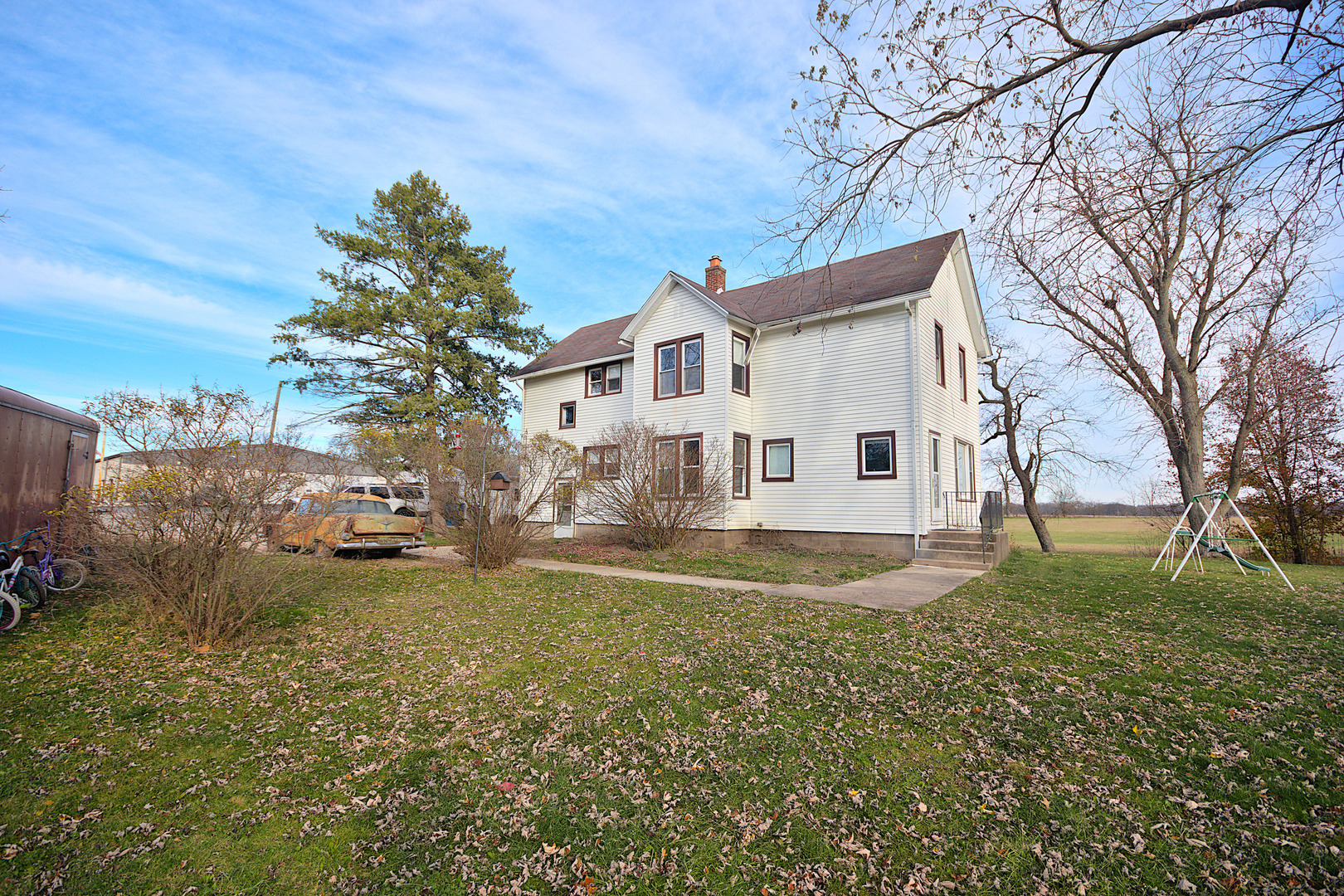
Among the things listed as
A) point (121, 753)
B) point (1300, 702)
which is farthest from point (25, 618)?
point (1300, 702)

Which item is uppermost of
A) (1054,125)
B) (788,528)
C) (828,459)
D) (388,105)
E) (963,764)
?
(388,105)

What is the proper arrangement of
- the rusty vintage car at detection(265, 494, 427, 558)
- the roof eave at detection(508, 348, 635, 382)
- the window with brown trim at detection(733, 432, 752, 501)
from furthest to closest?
the roof eave at detection(508, 348, 635, 382) → the window with brown trim at detection(733, 432, 752, 501) → the rusty vintage car at detection(265, 494, 427, 558)

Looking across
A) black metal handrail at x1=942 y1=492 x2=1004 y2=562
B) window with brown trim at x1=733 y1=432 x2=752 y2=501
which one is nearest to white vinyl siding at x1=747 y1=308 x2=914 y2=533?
window with brown trim at x1=733 y1=432 x2=752 y2=501

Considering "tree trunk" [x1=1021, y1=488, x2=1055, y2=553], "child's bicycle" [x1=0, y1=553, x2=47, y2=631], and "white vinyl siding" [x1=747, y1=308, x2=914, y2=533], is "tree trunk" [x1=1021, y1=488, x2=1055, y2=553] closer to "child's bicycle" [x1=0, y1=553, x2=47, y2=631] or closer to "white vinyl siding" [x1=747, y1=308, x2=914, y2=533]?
"white vinyl siding" [x1=747, y1=308, x2=914, y2=533]

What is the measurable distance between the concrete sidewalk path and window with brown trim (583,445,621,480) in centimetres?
296

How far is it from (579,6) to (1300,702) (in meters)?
10.3

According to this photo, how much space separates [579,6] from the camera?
7.41 meters

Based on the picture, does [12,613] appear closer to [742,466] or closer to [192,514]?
[192,514]

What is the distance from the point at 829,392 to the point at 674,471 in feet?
16.0

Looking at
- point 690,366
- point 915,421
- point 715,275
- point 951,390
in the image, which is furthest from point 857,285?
point 715,275

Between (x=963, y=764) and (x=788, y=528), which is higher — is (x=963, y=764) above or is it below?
below

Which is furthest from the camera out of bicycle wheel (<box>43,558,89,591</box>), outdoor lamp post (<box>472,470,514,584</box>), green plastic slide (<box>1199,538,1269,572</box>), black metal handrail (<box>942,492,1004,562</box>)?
black metal handrail (<box>942,492,1004,562</box>)

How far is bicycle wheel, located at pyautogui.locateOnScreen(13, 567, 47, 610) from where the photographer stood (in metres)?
6.82

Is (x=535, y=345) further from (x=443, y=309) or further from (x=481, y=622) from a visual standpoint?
(x=481, y=622)
